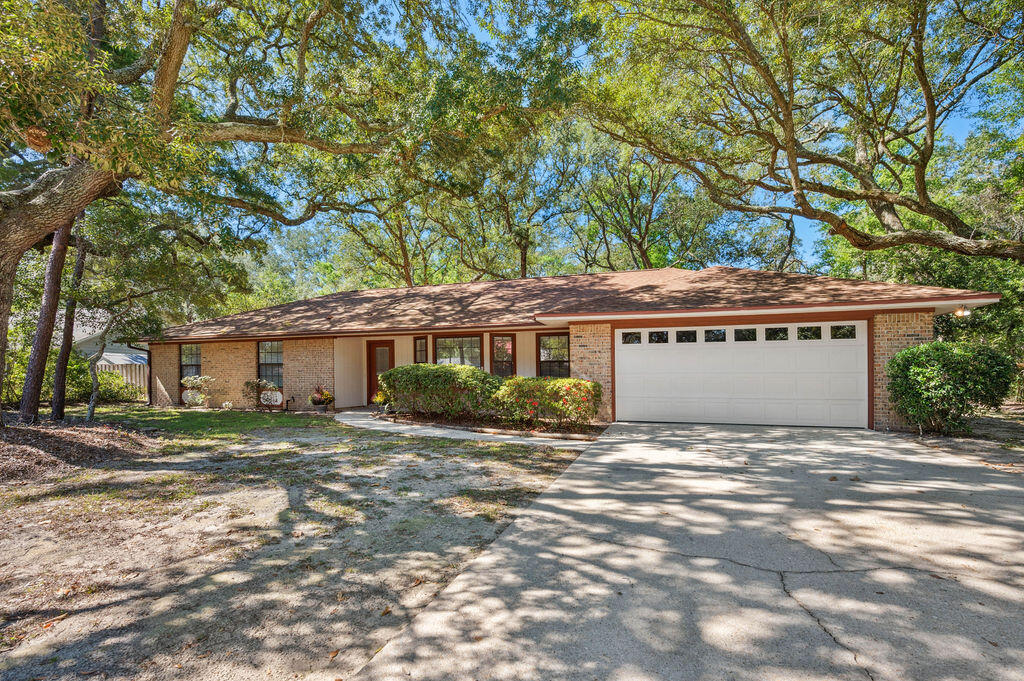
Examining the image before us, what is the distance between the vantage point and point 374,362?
607 inches

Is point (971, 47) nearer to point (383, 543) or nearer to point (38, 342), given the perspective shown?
point (383, 543)

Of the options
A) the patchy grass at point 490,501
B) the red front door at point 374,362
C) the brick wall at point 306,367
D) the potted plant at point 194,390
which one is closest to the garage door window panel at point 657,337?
the patchy grass at point 490,501

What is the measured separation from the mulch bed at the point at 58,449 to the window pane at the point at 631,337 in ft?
31.2

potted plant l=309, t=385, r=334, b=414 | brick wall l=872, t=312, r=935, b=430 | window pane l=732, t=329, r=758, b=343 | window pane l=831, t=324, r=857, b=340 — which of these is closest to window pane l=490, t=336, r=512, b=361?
potted plant l=309, t=385, r=334, b=414

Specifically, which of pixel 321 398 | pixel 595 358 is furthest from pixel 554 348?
pixel 321 398

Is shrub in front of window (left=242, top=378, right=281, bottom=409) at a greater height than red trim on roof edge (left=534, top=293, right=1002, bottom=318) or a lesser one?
lesser

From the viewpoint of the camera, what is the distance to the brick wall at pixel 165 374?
16.1 metres

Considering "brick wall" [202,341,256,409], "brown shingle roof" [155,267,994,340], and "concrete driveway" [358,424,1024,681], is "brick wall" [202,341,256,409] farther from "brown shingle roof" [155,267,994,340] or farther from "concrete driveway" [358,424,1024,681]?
"concrete driveway" [358,424,1024,681]

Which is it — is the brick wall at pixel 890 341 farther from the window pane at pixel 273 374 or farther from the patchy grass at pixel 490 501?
the window pane at pixel 273 374

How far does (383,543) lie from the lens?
394 cm

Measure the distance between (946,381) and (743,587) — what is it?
7.45 m

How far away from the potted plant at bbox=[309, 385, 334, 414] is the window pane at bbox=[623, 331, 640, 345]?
8944 mm

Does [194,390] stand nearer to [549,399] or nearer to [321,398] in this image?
[321,398]

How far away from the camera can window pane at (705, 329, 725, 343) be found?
1017 centimetres
